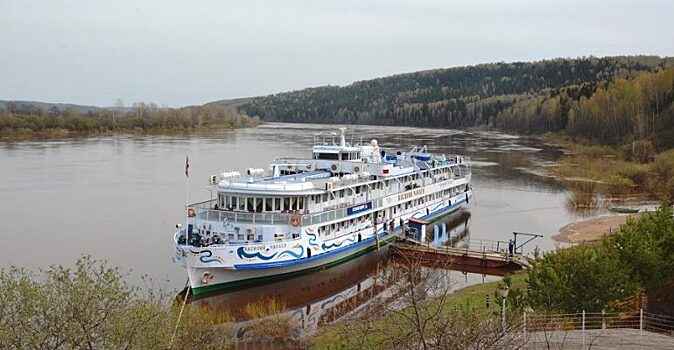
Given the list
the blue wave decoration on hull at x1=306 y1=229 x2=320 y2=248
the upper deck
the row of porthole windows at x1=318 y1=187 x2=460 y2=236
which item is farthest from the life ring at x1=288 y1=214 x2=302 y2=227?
the row of porthole windows at x1=318 y1=187 x2=460 y2=236

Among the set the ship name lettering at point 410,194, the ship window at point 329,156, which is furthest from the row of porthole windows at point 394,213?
the ship window at point 329,156

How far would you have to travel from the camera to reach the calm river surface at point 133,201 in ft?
112

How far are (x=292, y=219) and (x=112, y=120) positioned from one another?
401ft

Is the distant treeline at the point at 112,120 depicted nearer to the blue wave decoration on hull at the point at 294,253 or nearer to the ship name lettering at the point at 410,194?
the ship name lettering at the point at 410,194

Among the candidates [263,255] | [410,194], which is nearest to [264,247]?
[263,255]

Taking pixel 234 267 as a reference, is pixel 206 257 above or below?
above

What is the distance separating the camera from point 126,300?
14047 millimetres

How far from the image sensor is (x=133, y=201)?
48812mm

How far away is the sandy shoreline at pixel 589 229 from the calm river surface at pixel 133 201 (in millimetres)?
881

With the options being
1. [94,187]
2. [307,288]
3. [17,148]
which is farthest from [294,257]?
[17,148]

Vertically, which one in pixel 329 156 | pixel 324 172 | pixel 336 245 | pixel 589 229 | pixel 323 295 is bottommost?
pixel 323 295

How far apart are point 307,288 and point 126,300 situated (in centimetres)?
1547

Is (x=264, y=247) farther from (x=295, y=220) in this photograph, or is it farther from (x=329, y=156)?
(x=329, y=156)

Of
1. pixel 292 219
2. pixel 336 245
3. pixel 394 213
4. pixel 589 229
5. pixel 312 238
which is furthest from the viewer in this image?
pixel 589 229
